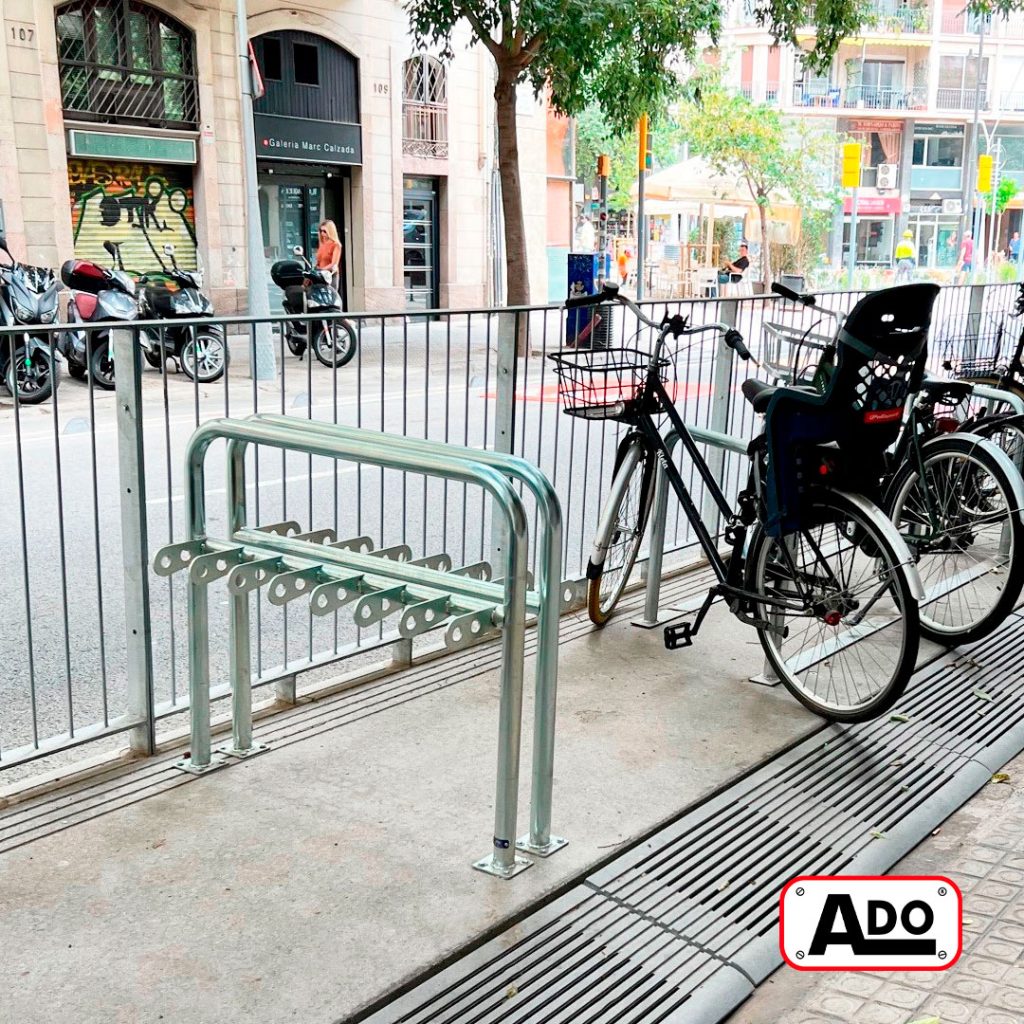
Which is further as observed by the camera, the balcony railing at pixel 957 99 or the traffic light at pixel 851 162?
the balcony railing at pixel 957 99

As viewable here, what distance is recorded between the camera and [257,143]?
2198cm

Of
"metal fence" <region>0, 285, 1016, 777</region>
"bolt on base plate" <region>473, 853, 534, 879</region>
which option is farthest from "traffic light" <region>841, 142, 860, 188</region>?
"bolt on base plate" <region>473, 853, 534, 879</region>

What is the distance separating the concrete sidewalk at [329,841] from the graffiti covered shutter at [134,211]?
17.2 metres

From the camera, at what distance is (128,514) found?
386 centimetres

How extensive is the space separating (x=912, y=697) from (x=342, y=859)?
8.07 feet

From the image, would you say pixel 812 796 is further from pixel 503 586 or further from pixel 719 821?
pixel 503 586

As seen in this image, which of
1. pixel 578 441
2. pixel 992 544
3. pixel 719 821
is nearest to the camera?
pixel 719 821

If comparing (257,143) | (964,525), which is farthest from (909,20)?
(964,525)

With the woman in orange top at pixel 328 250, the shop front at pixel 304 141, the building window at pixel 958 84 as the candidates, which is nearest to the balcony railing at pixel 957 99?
the building window at pixel 958 84

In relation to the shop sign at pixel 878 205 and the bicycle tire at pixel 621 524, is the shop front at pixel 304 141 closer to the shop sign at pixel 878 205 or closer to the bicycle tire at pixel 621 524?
the bicycle tire at pixel 621 524

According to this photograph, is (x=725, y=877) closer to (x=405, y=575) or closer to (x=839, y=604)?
(x=405, y=575)

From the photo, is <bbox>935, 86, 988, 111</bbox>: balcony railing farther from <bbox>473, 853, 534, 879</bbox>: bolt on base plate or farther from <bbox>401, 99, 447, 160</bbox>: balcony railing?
<bbox>473, 853, 534, 879</bbox>: bolt on base plate

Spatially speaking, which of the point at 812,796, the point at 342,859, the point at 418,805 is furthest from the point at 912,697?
the point at 342,859

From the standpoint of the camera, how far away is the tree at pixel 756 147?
141ft
